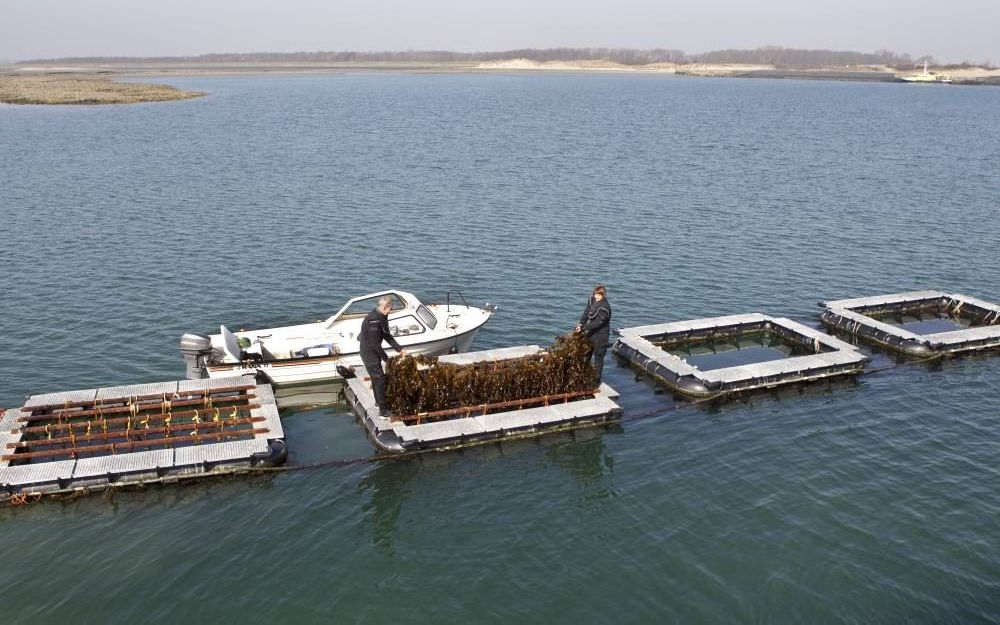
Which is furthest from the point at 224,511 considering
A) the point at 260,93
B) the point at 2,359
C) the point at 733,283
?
the point at 260,93

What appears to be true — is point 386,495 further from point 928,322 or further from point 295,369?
point 928,322

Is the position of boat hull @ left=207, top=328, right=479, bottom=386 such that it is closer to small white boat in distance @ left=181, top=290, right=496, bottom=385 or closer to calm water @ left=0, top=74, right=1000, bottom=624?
small white boat in distance @ left=181, top=290, right=496, bottom=385

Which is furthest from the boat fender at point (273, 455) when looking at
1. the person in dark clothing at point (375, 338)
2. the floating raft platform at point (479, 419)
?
the person in dark clothing at point (375, 338)

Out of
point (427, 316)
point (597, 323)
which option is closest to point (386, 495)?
point (597, 323)

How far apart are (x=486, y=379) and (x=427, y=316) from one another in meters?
4.09

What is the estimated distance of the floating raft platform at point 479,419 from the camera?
1659cm

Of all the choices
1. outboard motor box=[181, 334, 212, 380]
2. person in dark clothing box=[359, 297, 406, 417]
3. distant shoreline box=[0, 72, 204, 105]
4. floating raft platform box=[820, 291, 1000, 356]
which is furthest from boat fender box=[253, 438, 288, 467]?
distant shoreline box=[0, 72, 204, 105]

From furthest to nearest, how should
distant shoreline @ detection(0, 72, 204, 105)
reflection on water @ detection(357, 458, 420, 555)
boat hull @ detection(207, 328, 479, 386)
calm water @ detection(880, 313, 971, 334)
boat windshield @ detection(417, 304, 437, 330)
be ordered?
distant shoreline @ detection(0, 72, 204, 105) → calm water @ detection(880, 313, 971, 334) → boat windshield @ detection(417, 304, 437, 330) → boat hull @ detection(207, 328, 479, 386) → reflection on water @ detection(357, 458, 420, 555)

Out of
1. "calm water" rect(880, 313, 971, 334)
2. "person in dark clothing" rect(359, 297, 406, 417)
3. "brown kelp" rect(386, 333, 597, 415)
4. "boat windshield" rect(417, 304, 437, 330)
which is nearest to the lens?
"person in dark clothing" rect(359, 297, 406, 417)

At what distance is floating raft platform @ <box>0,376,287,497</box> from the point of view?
48.5 ft

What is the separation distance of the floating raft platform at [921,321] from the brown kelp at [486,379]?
997 cm

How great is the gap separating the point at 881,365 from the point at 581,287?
35.2 feet

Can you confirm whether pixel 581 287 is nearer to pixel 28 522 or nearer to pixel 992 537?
pixel 992 537

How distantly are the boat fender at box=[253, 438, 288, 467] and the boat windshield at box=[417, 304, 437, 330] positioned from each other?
19.5 feet
